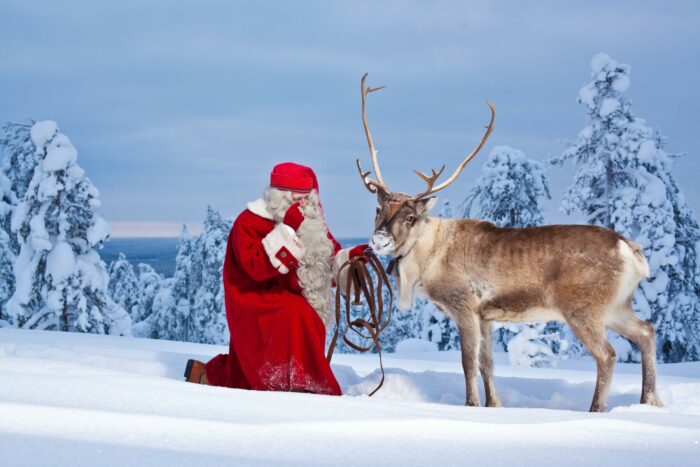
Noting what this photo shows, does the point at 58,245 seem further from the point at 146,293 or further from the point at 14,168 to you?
the point at 146,293

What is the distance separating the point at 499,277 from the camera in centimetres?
610

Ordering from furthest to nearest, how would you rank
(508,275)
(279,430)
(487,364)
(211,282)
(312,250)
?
1. (211,282)
2. (487,364)
3. (508,275)
4. (312,250)
5. (279,430)

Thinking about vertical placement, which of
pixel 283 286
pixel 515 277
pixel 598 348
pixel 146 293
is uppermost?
pixel 515 277

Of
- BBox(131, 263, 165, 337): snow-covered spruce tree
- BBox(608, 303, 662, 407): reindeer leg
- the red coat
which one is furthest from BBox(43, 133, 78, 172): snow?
BBox(131, 263, 165, 337): snow-covered spruce tree

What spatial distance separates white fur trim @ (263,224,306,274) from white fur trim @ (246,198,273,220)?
0.27 metres

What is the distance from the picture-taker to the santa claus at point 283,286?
18.4 ft

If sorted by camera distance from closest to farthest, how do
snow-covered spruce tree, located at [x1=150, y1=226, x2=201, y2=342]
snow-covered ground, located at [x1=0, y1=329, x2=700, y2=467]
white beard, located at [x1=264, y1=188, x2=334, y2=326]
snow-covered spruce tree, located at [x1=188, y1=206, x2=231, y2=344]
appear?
snow-covered ground, located at [x1=0, y1=329, x2=700, y2=467]
white beard, located at [x1=264, y1=188, x2=334, y2=326]
snow-covered spruce tree, located at [x1=188, y1=206, x2=231, y2=344]
snow-covered spruce tree, located at [x1=150, y1=226, x2=201, y2=342]

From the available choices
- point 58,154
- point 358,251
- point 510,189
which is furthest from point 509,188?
point 358,251

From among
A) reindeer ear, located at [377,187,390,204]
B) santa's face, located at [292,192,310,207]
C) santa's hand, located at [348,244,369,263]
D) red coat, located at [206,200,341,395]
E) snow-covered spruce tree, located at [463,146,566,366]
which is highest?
snow-covered spruce tree, located at [463,146,566,366]

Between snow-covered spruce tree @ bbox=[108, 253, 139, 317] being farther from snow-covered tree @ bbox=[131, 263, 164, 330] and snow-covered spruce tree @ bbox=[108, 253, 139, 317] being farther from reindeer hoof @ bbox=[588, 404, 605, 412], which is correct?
reindeer hoof @ bbox=[588, 404, 605, 412]

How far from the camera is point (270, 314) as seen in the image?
18.9ft

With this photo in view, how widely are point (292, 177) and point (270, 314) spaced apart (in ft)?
3.57

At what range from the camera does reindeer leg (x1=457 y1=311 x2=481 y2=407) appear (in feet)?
19.7

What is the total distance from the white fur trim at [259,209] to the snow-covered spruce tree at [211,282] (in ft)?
66.2
